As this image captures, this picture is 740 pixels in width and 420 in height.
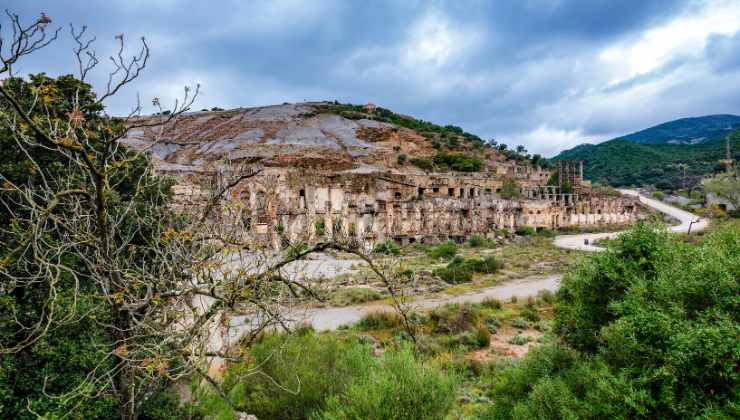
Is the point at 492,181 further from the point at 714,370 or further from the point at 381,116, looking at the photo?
the point at 714,370

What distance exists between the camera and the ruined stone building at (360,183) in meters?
36.7

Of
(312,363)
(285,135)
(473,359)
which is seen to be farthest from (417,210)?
(285,135)

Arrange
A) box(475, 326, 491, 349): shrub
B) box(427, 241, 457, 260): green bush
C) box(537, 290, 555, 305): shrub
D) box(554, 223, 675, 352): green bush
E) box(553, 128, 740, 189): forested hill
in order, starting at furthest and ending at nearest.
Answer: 1. box(553, 128, 740, 189): forested hill
2. box(427, 241, 457, 260): green bush
3. box(537, 290, 555, 305): shrub
4. box(475, 326, 491, 349): shrub
5. box(554, 223, 675, 352): green bush

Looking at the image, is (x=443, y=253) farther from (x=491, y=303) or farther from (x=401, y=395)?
(x=401, y=395)

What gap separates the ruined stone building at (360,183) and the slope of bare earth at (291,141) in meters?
0.22

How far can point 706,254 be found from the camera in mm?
5199

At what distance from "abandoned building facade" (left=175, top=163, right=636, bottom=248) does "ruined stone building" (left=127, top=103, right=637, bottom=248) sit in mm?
134

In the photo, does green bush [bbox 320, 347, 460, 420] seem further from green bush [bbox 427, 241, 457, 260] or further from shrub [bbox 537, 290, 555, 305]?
green bush [bbox 427, 241, 457, 260]

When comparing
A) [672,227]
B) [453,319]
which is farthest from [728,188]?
[453,319]

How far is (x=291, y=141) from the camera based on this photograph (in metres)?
74.1

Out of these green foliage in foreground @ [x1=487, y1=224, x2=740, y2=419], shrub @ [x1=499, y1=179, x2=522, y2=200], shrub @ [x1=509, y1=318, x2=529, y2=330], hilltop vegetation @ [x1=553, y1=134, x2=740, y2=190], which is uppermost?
hilltop vegetation @ [x1=553, y1=134, x2=740, y2=190]

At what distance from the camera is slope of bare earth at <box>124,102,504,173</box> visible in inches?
2388

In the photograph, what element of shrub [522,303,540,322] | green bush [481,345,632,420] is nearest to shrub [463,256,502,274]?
shrub [522,303,540,322]

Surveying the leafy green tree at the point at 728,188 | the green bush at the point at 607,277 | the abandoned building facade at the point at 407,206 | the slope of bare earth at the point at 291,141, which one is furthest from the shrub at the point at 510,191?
the green bush at the point at 607,277
